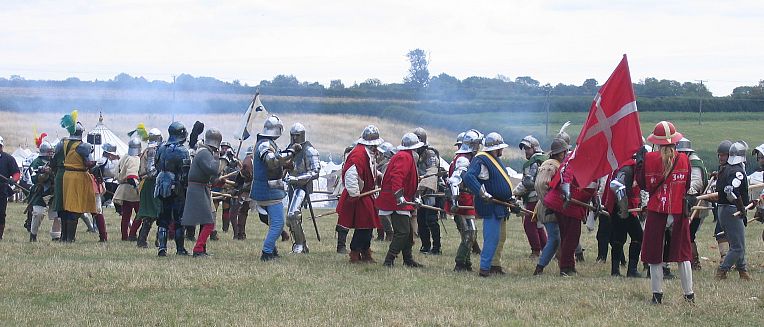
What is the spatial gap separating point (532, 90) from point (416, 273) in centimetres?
4813

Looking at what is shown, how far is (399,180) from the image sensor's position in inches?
503

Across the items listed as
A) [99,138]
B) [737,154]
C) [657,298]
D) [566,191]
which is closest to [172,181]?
[566,191]

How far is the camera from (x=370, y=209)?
536 inches

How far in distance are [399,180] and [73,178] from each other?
547 centimetres

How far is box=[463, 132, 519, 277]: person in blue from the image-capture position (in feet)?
40.9

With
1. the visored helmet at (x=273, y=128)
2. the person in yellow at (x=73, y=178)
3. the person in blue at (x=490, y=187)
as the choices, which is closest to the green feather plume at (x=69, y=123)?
the person in yellow at (x=73, y=178)

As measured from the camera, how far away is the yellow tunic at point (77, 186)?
15.6m

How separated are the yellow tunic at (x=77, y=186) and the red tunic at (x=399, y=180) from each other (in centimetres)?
487

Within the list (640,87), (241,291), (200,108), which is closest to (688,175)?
(241,291)

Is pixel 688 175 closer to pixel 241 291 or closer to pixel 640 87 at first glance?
pixel 241 291

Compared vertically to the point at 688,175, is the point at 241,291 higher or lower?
lower

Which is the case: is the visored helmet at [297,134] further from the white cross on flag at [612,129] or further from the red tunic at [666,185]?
the red tunic at [666,185]

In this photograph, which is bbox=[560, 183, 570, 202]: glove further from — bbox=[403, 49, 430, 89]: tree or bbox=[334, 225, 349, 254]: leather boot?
bbox=[403, 49, 430, 89]: tree

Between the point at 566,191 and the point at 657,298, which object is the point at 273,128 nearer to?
the point at 566,191
